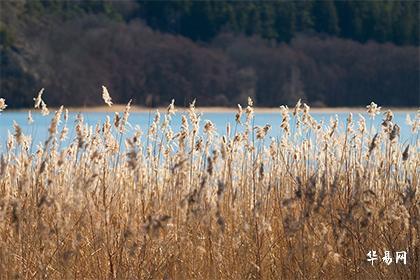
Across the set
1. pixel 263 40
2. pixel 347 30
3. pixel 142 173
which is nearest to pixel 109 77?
pixel 263 40

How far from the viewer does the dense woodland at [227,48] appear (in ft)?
105

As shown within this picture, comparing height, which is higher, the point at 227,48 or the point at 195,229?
the point at 227,48

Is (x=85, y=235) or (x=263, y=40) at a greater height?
(x=263, y=40)

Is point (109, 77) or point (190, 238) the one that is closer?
point (190, 238)

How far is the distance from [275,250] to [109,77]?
26.8m

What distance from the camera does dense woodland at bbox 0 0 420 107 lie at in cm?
3195

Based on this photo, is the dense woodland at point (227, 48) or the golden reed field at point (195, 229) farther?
the dense woodland at point (227, 48)

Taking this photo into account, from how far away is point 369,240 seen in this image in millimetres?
5074

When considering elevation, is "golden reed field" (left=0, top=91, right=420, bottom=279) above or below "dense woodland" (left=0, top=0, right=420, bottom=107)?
below

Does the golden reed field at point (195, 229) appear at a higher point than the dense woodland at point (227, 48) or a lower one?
lower

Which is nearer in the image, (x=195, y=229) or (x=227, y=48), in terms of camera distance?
(x=195, y=229)

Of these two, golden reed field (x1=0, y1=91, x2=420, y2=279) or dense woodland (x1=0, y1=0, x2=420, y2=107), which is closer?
golden reed field (x1=0, y1=91, x2=420, y2=279)

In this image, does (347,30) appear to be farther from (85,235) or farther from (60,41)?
(85,235)

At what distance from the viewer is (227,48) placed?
33.7m
